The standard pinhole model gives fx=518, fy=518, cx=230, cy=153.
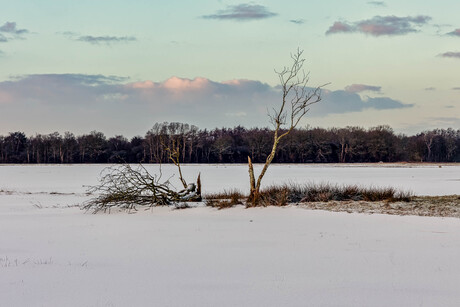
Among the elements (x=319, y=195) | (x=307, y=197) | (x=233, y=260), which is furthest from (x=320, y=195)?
(x=233, y=260)

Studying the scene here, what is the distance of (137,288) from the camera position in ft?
24.5

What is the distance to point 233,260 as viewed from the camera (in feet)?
30.8

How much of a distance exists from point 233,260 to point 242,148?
10401cm

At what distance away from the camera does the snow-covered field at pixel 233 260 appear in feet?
23.1

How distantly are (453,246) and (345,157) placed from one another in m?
99.4

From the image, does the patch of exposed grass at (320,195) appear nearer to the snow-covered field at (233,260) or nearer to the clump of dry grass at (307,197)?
the clump of dry grass at (307,197)

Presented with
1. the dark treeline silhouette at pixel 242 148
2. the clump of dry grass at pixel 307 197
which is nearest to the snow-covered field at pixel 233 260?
the clump of dry grass at pixel 307 197

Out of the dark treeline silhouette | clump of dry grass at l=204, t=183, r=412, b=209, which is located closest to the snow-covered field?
clump of dry grass at l=204, t=183, r=412, b=209

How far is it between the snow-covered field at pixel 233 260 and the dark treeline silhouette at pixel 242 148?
8771cm

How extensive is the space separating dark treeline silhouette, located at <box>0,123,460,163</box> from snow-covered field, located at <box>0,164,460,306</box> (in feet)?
288

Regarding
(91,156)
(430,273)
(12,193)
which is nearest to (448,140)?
(91,156)

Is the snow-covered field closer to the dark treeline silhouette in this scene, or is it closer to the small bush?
the small bush

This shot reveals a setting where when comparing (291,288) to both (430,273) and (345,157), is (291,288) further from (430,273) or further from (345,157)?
(345,157)

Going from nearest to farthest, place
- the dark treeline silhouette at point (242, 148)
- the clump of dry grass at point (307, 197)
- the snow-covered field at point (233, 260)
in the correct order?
the snow-covered field at point (233, 260) < the clump of dry grass at point (307, 197) < the dark treeline silhouette at point (242, 148)
